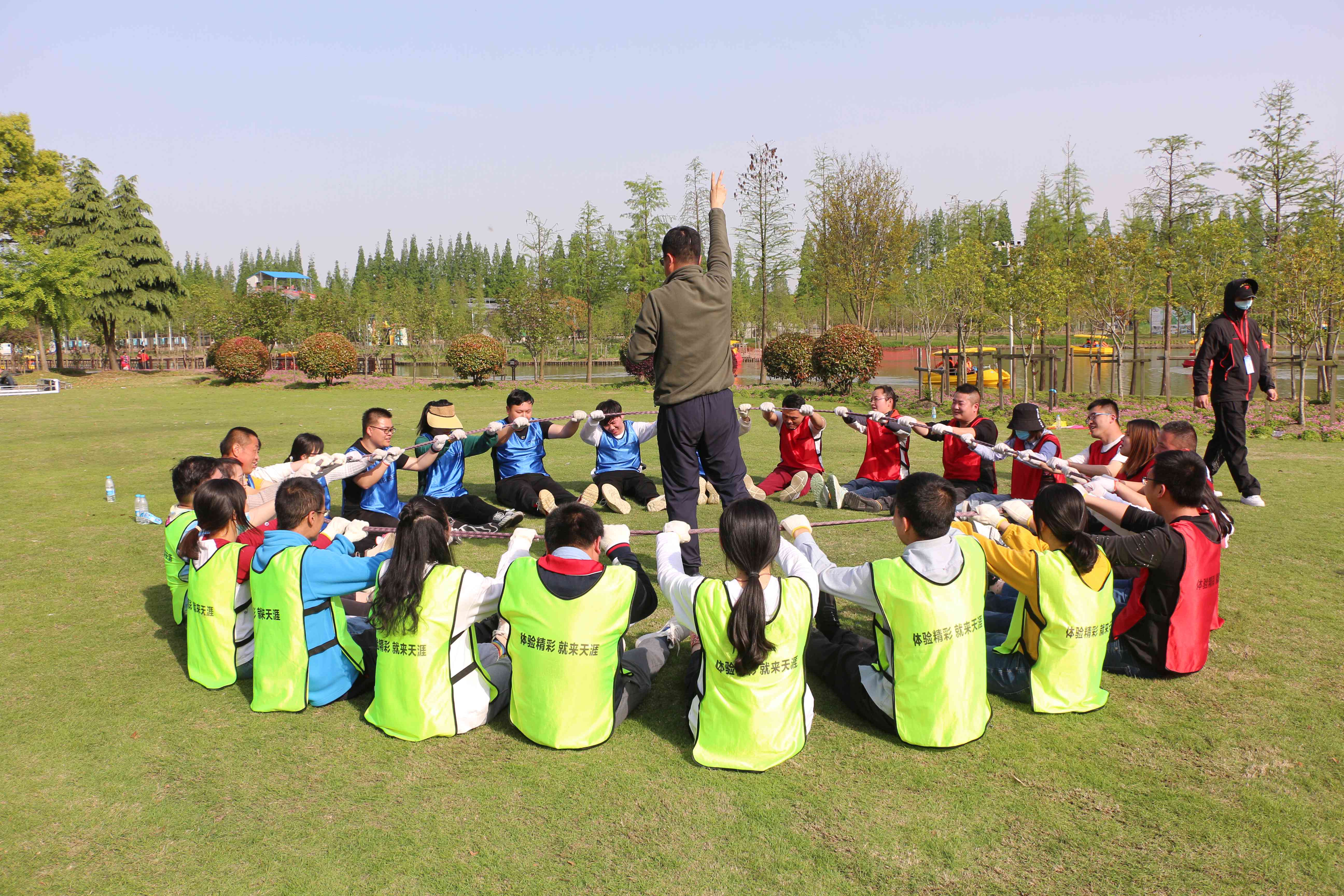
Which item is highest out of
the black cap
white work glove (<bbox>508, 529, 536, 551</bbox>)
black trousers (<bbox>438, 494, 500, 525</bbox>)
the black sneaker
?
the black cap

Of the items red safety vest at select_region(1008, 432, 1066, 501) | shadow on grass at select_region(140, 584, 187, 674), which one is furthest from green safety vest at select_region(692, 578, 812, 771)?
red safety vest at select_region(1008, 432, 1066, 501)

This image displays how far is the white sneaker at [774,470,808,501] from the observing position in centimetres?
913

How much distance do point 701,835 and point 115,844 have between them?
2.23 metres

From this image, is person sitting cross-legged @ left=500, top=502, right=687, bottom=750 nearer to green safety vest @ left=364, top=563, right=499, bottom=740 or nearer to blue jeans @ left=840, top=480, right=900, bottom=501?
green safety vest @ left=364, top=563, right=499, bottom=740

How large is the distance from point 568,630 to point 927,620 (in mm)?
1571

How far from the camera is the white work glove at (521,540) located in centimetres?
414

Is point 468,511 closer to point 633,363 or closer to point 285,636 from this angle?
point 633,363

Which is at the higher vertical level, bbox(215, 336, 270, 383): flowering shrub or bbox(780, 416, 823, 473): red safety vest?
bbox(215, 336, 270, 383): flowering shrub

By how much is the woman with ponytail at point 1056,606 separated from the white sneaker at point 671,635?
1758 millimetres

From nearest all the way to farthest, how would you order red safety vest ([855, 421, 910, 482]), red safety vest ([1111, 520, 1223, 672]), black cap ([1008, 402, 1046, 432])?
red safety vest ([1111, 520, 1223, 672]), black cap ([1008, 402, 1046, 432]), red safety vest ([855, 421, 910, 482])

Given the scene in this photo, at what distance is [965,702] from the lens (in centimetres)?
368

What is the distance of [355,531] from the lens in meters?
5.39

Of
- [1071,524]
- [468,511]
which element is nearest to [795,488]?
[468,511]

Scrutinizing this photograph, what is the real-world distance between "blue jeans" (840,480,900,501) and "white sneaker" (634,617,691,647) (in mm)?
4205
